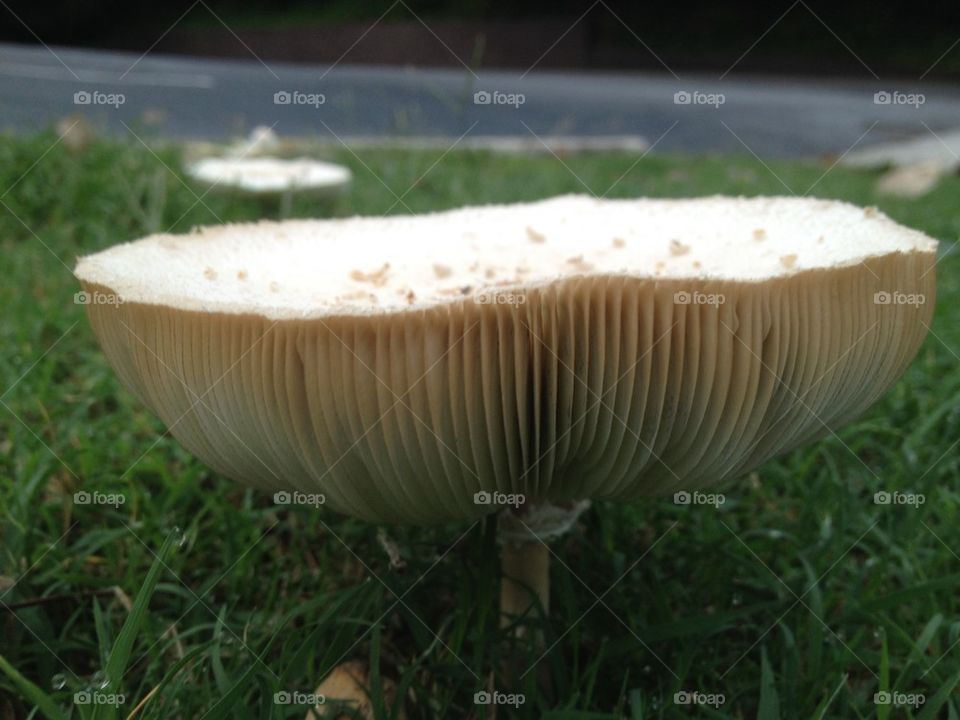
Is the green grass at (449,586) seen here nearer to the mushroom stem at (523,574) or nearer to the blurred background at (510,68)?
the mushroom stem at (523,574)

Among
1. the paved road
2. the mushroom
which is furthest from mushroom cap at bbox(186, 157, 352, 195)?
the mushroom

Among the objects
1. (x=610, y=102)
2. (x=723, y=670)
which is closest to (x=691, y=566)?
(x=723, y=670)

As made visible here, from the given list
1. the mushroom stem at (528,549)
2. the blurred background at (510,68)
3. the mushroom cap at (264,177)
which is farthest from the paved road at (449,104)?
the mushroom stem at (528,549)

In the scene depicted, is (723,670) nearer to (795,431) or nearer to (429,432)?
(795,431)

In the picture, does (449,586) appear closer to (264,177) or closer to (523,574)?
(523,574)

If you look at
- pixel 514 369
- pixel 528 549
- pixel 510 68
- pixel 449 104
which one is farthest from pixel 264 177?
pixel 510 68
